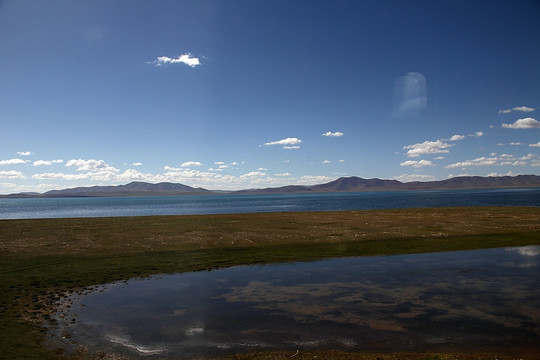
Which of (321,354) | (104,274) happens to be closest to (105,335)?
(321,354)

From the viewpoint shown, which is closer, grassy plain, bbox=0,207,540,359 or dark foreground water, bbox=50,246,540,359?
dark foreground water, bbox=50,246,540,359

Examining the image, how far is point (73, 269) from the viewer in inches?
966

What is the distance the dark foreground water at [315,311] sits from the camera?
11617mm

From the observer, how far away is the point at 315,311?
1477cm

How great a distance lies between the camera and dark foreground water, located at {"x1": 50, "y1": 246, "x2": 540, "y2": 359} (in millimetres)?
11617

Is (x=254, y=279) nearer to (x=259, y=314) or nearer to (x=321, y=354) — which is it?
(x=259, y=314)

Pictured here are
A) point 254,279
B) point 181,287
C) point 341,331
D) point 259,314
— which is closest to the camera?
point 341,331

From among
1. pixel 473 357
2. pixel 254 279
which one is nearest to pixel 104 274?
pixel 254 279

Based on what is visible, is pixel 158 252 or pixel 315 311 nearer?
pixel 315 311

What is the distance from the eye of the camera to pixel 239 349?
11.3 metres

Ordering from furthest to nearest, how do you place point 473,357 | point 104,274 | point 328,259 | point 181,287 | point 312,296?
point 328,259 → point 104,274 → point 181,287 → point 312,296 → point 473,357

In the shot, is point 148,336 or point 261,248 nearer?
point 148,336

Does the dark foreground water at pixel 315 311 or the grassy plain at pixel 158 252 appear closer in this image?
the dark foreground water at pixel 315 311

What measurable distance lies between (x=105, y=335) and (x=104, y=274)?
1152cm
